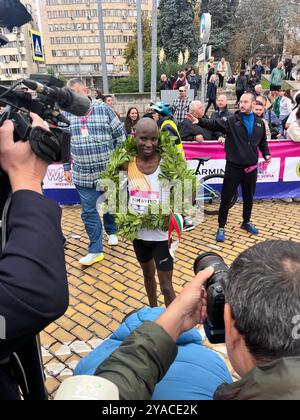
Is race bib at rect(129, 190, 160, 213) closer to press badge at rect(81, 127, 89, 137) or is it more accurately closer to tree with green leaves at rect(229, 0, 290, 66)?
press badge at rect(81, 127, 89, 137)

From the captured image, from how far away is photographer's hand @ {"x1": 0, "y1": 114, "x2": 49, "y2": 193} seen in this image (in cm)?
99

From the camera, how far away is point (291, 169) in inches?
268

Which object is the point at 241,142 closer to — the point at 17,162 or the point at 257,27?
the point at 17,162

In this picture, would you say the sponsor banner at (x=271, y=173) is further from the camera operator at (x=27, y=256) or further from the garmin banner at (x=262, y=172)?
the camera operator at (x=27, y=256)

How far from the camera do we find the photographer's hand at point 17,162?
99 centimetres

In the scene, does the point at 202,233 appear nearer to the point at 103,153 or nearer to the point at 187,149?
the point at 187,149

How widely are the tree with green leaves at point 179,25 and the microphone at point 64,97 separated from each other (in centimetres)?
3600

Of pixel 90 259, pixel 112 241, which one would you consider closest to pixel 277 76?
pixel 112 241

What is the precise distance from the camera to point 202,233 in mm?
5574

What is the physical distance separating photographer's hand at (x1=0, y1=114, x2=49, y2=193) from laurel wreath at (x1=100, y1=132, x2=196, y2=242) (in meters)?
1.95

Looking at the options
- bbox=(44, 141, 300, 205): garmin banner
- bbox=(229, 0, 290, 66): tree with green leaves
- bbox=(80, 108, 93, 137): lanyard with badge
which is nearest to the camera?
bbox=(80, 108, 93, 137): lanyard with badge

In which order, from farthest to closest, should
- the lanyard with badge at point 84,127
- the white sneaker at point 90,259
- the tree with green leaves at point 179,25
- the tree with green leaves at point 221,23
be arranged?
the tree with green leaves at point 221,23, the tree with green leaves at point 179,25, the white sneaker at point 90,259, the lanyard with badge at point 84,127

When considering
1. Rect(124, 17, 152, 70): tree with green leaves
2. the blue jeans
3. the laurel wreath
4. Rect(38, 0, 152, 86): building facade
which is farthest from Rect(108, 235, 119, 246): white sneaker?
Rect(38, 0, 152, 86): building facade

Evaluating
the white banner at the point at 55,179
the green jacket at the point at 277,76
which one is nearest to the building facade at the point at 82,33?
the green jacket at the point at 277,76
